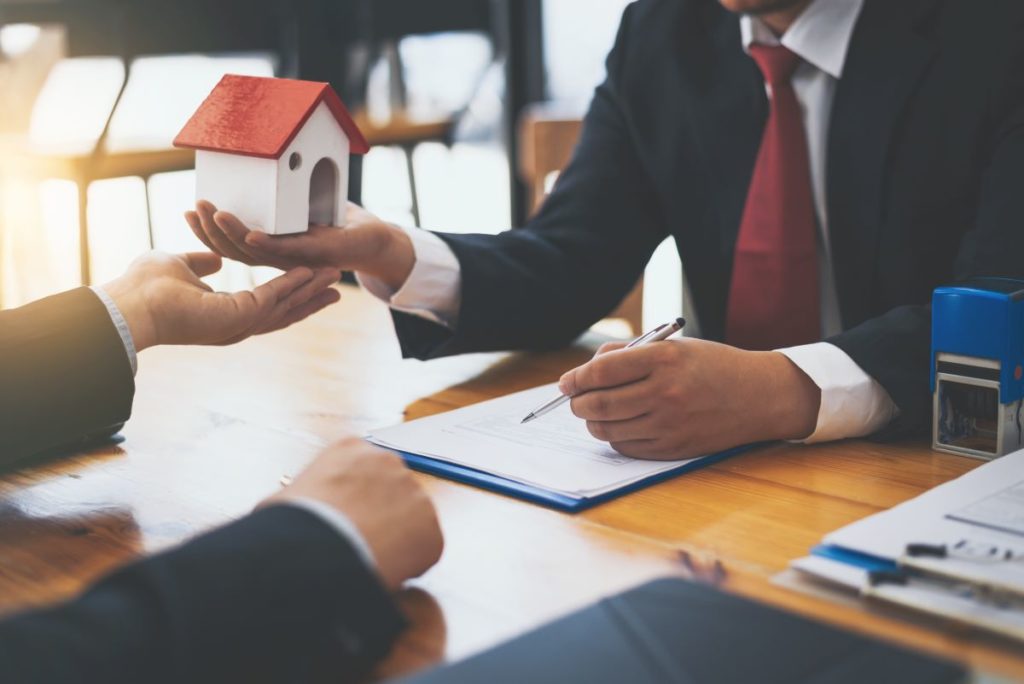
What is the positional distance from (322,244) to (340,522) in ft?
2.17

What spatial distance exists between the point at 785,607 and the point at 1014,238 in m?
0.66

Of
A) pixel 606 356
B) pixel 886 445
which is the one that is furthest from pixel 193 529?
pixel 886 445

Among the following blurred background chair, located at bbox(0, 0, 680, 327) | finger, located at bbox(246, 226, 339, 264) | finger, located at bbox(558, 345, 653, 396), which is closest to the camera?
finger, located at bbox(558, 345, 653, 396)

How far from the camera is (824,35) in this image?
1.44 m

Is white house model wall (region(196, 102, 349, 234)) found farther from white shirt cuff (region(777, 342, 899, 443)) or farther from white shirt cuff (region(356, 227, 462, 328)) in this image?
white shirt cuff (region(777, 342, 899, 443))

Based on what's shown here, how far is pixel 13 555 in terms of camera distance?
86 centimetres

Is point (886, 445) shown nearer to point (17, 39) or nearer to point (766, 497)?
point (766, 497)

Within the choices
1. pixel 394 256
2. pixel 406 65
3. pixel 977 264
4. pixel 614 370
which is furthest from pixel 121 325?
pixel 406 65

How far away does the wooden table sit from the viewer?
0.72 metres

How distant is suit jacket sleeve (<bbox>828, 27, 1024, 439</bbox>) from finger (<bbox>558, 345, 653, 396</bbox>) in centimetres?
23

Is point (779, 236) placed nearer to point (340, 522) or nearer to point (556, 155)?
point (556, 155)

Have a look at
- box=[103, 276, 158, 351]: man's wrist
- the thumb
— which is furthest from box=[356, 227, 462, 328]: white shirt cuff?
box=[103, 276, 158, 351]: man's wrist

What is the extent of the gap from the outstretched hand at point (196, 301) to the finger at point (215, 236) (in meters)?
0.02

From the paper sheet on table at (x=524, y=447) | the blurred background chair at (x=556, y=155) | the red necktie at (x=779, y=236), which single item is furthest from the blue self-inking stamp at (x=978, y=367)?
the blurred background chair at (x=556, y=155)
